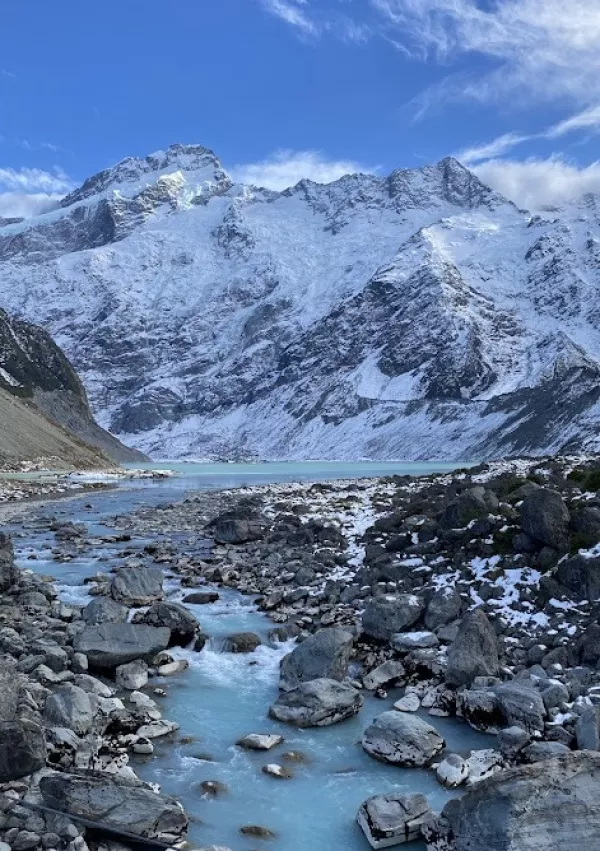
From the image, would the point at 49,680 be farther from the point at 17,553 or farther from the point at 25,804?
the point at 17,553

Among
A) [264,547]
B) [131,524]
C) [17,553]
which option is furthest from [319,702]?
[131,524]

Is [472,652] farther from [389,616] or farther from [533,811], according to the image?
[533,811]

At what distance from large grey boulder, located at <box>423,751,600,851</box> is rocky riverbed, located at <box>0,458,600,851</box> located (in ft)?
0.06

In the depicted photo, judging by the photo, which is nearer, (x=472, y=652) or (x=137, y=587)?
(x=472, y=652)

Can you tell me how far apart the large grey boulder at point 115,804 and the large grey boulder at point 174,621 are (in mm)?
8369

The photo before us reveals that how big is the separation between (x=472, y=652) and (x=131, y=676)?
731cm

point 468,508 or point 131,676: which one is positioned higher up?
point 468,508

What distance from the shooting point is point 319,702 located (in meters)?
13.9

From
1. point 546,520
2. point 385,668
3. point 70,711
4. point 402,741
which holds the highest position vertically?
point 546,520

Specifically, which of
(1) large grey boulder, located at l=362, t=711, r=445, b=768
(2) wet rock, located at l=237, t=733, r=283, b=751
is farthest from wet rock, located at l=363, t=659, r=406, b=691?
(2) wet rock, located at l=237, t=733, r=283, b=751

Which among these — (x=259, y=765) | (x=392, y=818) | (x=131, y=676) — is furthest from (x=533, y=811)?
(x=131, y=676)

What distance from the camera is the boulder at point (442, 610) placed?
718 inches

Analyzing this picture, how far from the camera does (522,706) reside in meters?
13.0

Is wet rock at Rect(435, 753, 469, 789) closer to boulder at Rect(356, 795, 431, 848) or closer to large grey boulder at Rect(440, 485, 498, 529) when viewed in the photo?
boulder at Rect(356, 795, 431, 848)
